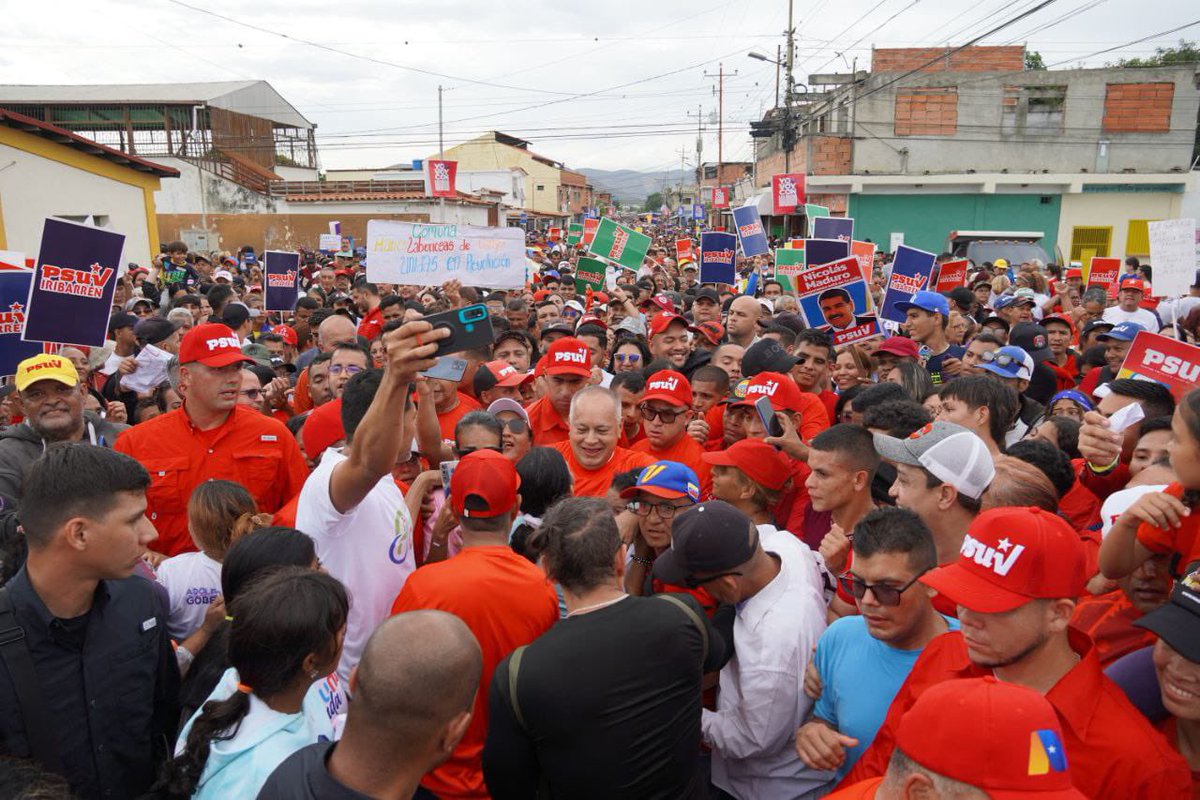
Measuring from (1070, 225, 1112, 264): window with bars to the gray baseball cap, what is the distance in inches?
1450

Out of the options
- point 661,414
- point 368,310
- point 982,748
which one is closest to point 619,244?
point 368,310

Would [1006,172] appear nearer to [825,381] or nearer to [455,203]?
[455,203]

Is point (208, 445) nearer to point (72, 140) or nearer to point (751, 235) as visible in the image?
point (751, 235)

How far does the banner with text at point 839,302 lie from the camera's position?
778 centimetres

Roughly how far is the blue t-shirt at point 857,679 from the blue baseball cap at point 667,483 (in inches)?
40.9

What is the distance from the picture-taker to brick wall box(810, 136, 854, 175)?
116 ft

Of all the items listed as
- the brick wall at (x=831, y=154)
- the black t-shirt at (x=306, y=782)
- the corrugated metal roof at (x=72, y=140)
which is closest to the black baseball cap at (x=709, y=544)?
the black t-shirt at (x=306, y=782)

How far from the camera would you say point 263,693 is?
2436 millimetres

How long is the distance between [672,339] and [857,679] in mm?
5526

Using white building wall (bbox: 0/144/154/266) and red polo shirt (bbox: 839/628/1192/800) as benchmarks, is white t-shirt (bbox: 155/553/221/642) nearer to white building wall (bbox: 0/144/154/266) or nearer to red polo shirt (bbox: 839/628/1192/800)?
red polo shirt (bbox: 839/628/1192/800)

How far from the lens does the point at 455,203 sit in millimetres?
40938

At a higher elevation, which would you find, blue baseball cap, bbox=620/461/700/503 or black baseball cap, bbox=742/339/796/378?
black baseball cap, bbox=742/339/796/378

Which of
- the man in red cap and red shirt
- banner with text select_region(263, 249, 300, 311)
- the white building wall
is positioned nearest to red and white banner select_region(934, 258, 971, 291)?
banner with text select_region(263, 249, 300, 311)

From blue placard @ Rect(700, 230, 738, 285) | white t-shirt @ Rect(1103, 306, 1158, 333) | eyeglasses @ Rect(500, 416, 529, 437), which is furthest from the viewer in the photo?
blue placard @ Rect(700, 230, 738, 285)
